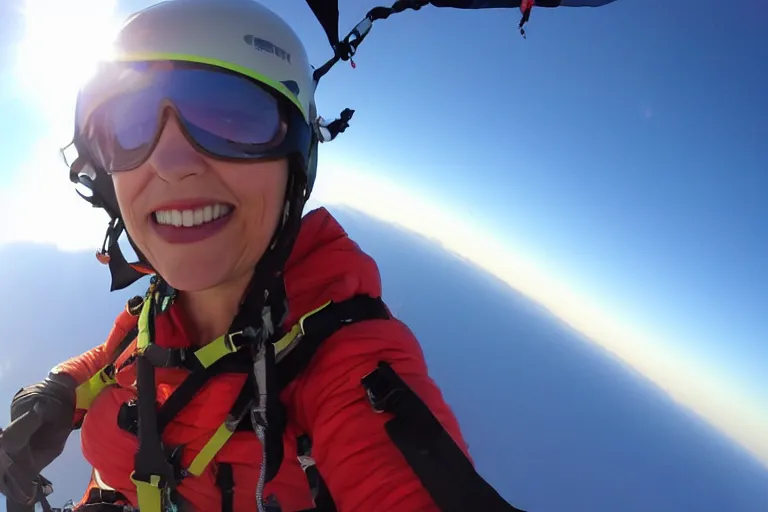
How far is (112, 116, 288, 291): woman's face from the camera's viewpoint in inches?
37.1

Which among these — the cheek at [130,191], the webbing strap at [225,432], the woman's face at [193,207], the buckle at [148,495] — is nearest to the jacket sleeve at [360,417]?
the webbing strap at [225,432]

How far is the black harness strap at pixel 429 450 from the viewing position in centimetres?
69

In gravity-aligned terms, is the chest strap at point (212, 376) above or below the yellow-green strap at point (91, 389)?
above

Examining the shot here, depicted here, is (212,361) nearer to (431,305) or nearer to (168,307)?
(168,307)

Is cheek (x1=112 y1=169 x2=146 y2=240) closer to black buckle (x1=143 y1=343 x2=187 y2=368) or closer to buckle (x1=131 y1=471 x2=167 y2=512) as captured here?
black buckle (x1=143 y1=343 x2=187 y2=368)

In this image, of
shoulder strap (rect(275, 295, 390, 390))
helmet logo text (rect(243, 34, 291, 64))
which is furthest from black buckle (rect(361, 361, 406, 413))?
helmet logo text (rect(243, 34, 291, 64))

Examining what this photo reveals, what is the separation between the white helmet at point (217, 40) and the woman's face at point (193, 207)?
0.20 m

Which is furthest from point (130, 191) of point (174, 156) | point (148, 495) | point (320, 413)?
point (148, 495)

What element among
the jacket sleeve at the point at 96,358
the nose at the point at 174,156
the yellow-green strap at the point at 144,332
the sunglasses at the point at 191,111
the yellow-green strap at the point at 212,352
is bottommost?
the jacket sleeve at the point at 96,358

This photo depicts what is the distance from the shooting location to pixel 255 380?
1.04 m

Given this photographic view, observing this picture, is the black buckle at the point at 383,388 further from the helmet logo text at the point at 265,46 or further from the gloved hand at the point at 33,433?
the gloved hand at the point at 33,433

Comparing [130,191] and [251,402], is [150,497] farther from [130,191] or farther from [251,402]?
[130,191]

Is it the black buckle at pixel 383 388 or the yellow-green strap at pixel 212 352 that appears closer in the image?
the black buckle at pixel 383 388

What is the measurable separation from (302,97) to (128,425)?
1104 millimetres
